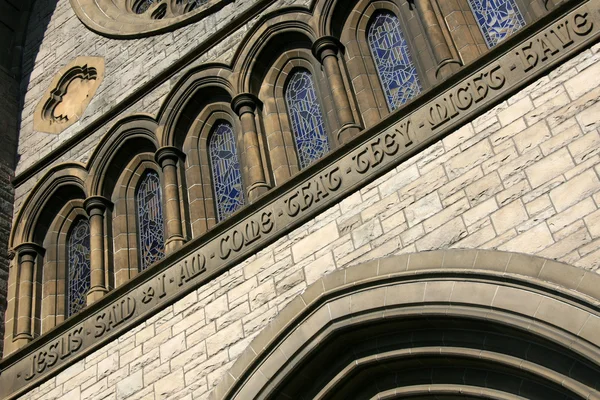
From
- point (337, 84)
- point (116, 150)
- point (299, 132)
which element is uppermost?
point (116, 150)

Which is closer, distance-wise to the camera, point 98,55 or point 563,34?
point 563,34

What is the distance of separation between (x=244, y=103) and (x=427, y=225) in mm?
3232

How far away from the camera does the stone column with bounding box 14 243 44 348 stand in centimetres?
1076

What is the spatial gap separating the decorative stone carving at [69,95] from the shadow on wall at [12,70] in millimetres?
467

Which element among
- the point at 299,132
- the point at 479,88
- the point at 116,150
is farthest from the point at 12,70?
the point at 479,88

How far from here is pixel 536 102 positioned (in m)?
7.72

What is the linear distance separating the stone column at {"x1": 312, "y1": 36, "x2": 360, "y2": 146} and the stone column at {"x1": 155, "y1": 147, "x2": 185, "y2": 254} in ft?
6.72

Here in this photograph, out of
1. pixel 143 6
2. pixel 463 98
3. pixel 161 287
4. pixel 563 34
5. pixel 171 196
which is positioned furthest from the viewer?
pixel 143 6

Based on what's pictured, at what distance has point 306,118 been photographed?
33.0 feet

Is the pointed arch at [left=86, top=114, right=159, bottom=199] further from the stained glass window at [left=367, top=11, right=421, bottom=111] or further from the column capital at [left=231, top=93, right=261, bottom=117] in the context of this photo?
the stained glass window at [left=367, top=11, right=421, bottom=111]

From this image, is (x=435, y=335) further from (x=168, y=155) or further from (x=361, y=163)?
(x=168, y=155)

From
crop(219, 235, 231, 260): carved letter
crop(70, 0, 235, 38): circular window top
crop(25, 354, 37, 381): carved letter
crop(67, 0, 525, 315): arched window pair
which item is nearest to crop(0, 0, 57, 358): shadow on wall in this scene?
crop(70, 0, 235, 38): circular window top

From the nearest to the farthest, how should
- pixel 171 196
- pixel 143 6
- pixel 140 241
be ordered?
pixel 171 196
pixel 140 241
pixel 143 6

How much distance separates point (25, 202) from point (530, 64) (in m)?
6.85
